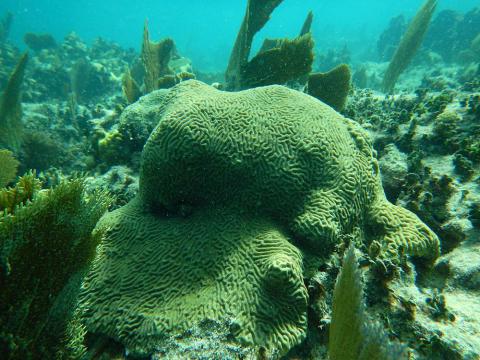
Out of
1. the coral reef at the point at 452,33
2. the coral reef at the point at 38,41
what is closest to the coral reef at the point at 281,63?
the coral reef at the point at 452,33

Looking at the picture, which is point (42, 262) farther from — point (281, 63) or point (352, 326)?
point (281, 63)

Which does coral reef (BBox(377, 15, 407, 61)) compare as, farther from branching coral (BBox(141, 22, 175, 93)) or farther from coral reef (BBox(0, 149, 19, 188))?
coral reef (BBox(0, 149, 19, 188))

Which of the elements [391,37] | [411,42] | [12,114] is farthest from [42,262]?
[391,37]

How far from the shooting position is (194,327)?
8.11ft

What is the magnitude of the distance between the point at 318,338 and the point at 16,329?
90.6 inches

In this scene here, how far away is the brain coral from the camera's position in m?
2.67

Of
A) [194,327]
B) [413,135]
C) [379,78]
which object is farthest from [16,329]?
[379,78]

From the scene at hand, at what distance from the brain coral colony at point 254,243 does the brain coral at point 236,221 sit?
0.02 metres

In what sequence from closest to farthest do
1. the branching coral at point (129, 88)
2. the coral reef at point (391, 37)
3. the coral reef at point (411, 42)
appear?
the branching coral at point (129, 88)
the coral reef at point (411, 42)
the coral reef at point (391, 37)

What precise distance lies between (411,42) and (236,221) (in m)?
12.3

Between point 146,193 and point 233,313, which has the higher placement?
point 146,193

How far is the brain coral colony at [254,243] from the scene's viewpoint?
1.86m

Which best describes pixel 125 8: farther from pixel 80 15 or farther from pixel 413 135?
pixel 413 135

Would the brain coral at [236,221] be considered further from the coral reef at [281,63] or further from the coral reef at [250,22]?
the coral reef at [250,22]
